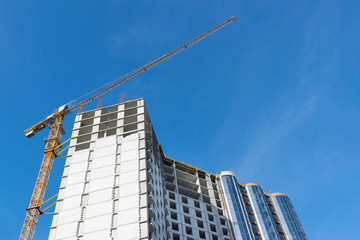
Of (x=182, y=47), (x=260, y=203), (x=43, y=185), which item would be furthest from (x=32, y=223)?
(x=182, y=47)

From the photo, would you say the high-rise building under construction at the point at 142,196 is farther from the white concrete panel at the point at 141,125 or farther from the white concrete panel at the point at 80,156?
the white concrete panel at the point at 141,125

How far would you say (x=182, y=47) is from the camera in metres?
112

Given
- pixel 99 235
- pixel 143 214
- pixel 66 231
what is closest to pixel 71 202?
pixel 66 231

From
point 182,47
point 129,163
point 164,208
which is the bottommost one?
point 164,208

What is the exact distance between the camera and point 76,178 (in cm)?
7088

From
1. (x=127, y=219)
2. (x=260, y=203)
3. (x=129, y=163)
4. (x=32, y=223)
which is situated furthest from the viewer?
(x=260, y=203)

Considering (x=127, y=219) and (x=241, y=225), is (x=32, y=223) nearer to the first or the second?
(x=127, y=219)

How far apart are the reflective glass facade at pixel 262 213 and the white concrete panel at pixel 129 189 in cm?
3425

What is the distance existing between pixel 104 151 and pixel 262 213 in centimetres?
3992

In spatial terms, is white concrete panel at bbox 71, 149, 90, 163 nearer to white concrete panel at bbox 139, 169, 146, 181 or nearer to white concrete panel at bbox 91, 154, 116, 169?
white concrete panel at bbox 91, 154, 116, 169

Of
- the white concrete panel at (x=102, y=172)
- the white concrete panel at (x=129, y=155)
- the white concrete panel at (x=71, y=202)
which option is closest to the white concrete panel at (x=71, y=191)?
the white concrete panel at (x=71, y=202)

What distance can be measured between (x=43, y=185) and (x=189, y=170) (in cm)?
3407

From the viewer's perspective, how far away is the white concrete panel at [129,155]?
71.9m

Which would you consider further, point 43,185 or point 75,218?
point 43,185
